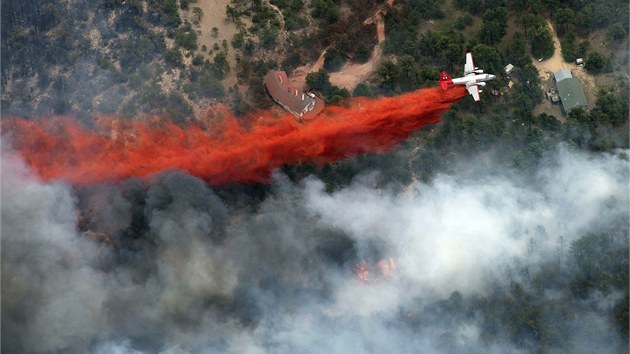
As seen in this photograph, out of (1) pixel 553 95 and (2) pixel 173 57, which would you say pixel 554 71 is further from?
(2) pixel 173 57

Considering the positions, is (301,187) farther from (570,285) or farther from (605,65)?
(605,65)

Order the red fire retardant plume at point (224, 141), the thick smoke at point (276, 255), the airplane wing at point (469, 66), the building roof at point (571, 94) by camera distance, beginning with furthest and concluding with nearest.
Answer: the airplane wing at point (469, 66) < the building roof at point (571, 94) < the red fire retardant plume at point (224, 141) < the thick smoke at point (276, 255)

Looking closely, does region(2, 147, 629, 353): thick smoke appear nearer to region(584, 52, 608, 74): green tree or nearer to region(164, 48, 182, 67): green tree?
region(584, 52, 608, 74): green tree

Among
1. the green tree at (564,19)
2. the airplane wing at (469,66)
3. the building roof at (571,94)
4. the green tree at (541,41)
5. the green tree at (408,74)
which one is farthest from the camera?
the green tree at (564,19)

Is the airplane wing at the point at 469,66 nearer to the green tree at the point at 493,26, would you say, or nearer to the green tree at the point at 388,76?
the green tree at the point at 493,26

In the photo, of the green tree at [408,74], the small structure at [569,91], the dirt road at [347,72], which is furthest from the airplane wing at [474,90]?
Result: the dirt road at [347,72]

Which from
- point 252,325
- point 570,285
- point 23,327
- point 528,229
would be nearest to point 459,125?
point 528,229

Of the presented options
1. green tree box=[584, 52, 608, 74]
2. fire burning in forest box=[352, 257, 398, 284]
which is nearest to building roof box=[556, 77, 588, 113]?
green tree box=[584, 52, 608, 74]
